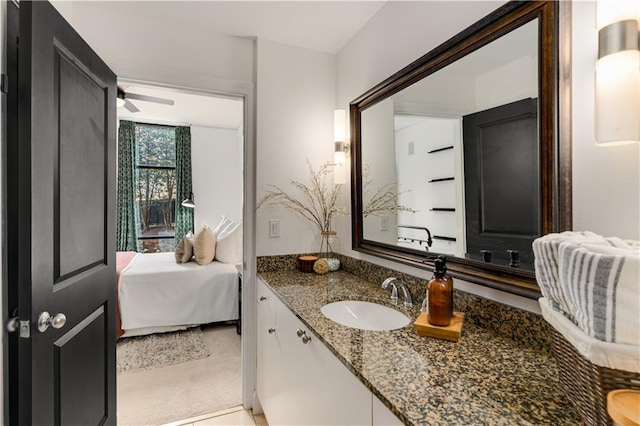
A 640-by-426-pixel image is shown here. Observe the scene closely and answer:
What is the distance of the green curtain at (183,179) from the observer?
520cm

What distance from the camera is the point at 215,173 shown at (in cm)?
543

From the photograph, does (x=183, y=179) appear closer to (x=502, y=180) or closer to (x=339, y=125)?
(x=339, y=125)

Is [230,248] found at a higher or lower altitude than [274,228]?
lower

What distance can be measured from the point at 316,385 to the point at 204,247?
2664 mm

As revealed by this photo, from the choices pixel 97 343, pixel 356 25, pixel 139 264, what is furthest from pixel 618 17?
pixel 139 264

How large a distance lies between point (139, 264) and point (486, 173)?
3494 millimetres

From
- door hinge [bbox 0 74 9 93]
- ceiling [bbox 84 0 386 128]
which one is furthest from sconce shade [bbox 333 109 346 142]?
door hinge [bbox 0 74 9 93]

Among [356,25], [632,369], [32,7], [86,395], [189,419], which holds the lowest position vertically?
[189,419]

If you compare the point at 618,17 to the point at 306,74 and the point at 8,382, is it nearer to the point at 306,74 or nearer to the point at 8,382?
the point at 306,74

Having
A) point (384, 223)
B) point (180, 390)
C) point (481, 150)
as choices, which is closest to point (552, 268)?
point (481, 150)

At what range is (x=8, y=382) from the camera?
3.68 ft

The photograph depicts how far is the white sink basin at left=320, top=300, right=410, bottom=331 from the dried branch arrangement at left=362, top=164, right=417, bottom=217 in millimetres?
506

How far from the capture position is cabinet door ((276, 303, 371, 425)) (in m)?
0.88

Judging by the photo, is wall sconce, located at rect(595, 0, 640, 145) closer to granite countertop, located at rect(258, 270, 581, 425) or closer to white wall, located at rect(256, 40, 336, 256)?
granite countertop, located at rect(258, 270, 581, 425)
